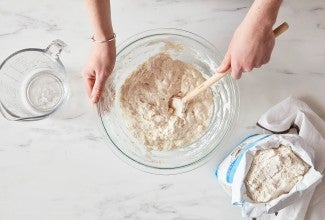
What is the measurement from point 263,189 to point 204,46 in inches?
14.1

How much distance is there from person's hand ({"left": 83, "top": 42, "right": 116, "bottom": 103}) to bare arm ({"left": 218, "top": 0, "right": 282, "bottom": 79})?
0.81 ft

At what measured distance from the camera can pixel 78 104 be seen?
1.10 metres

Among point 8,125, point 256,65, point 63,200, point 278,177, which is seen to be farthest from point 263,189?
point 8,125

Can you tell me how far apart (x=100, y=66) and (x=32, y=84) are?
9.8 inches

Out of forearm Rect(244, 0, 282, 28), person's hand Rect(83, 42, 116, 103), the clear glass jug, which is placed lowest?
the clear glass jug

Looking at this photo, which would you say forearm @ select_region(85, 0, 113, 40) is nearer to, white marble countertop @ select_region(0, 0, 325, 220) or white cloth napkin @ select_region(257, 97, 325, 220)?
white marble countertop @ select_region(0, 0, 325, 220)

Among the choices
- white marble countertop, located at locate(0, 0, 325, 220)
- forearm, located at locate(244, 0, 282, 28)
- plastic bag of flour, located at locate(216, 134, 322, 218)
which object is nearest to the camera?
forearm, located at locate(244, 0, 282, 28)

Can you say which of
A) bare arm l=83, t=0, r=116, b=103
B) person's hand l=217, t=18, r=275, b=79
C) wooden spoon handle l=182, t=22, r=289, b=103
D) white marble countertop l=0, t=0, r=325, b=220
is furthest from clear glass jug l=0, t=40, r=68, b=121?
person's hand l=217, t=18, r=275, b=79

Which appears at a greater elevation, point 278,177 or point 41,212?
point 278,177

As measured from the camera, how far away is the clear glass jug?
108cm

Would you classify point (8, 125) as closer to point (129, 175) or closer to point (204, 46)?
point (129, 175)

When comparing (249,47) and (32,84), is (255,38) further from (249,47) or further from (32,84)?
(32,84)

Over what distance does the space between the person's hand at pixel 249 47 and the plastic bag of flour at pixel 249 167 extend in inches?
7.2

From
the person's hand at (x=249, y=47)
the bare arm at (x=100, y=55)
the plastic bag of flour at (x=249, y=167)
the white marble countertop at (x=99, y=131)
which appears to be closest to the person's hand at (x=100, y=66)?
the bare arm at (x=100, y=55)
